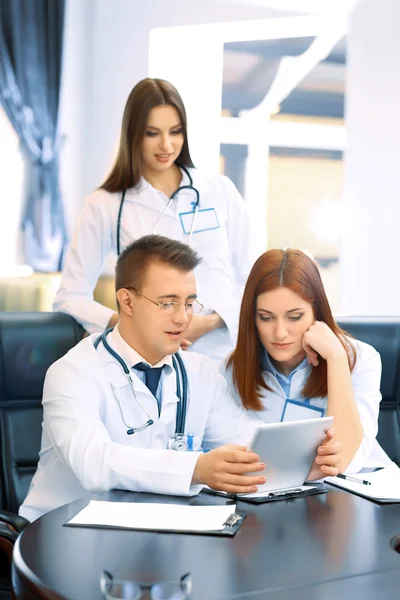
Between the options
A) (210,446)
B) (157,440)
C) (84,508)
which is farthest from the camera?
(210,446)

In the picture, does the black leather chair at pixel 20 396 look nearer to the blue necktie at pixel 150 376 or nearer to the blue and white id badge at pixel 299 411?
the blue necktie at pixel 150 376

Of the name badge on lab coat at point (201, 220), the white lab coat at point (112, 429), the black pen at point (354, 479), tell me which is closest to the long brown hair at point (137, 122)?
the name badge on lab coat at point (201, 220)

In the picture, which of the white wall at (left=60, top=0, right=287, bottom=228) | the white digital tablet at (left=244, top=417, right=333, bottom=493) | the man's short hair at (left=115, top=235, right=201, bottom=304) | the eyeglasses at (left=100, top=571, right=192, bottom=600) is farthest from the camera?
the white wall at (left=60, top=0, right=287, bottom=228)

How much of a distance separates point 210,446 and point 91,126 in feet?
15.4

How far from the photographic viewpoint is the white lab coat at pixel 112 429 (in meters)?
1.55

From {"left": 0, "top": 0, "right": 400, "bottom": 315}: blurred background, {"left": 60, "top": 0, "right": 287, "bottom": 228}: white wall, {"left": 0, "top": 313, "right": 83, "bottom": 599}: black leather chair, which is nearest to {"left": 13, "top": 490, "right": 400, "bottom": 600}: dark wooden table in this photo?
{"left": 0, "top": 313, "right": 83, "bottom": 599}: black leather chair

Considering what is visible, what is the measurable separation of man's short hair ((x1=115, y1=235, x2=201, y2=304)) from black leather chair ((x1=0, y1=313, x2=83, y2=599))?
0.36 meters

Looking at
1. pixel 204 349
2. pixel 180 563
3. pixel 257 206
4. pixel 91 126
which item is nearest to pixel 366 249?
pixel 257 206

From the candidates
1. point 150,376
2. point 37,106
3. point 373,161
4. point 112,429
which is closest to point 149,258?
point 150,376

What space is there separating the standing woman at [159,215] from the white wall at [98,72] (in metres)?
3.64

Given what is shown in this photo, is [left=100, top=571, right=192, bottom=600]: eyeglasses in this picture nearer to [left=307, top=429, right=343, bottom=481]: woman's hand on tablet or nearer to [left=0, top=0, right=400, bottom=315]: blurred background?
[left=307, top=429, right=343, bottom=481]: woman's hand on tablet

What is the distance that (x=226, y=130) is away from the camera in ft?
20.4

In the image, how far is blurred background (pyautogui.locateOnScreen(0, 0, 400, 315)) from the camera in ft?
16.9

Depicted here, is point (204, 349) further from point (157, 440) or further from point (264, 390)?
point (157, 440)
